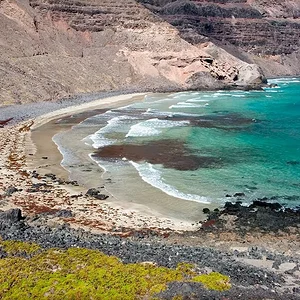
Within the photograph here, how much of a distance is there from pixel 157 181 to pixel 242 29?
164 m

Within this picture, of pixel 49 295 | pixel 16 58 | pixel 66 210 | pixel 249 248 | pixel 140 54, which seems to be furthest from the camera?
pixel 140 54

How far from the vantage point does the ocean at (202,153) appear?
23406 mm

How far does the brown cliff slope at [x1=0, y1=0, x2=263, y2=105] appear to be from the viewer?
7800cm

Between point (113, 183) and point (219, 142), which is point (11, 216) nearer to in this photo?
point (113, 183)

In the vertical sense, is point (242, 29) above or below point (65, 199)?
below

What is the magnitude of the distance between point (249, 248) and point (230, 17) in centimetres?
17696

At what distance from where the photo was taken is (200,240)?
16.3 m

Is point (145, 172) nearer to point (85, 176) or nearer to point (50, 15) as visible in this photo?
point (85, 176)

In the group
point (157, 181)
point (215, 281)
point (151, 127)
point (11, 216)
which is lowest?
point (151, 127)

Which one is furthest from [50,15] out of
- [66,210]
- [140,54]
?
[66,210]

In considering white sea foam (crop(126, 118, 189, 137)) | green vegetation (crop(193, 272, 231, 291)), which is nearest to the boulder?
green vegetation (crop(193, 272, 231, 291))

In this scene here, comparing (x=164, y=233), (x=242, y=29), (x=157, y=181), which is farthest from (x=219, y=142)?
(x=242, y=29)

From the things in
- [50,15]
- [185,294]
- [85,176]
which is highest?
[50,15]

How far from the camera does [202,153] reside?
3225cm
